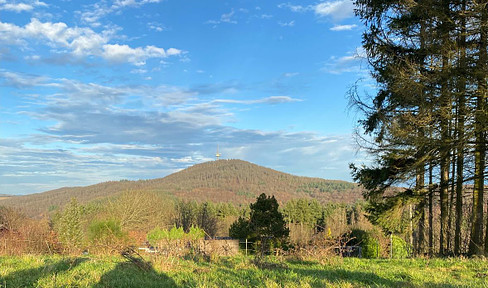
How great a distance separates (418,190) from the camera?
1295 centimetres

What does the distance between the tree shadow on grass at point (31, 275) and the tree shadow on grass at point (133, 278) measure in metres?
0.78

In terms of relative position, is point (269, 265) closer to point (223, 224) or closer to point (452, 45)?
point (452, 45)

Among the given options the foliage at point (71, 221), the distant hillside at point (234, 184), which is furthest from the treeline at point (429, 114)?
the distant hillside at point (234, 184)

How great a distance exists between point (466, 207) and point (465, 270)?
8.19 meters

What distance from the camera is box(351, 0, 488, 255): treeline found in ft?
34.3

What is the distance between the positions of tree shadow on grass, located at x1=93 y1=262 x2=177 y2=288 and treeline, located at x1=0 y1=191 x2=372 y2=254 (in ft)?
5.63

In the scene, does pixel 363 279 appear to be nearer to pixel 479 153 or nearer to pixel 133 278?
pixel 133 278

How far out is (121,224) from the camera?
3756cm

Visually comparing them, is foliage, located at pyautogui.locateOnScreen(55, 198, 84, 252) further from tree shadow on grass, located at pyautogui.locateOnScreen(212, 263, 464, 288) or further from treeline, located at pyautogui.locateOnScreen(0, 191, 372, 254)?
tree shadow on grass, located at pyautogui.locateOnScreen(212, 263, 464, 288)

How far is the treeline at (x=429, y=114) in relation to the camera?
10453 millimetres

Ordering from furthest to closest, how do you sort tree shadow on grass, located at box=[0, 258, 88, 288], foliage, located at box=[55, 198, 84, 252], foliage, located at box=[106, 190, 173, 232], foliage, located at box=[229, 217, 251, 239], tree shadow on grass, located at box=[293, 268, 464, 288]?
1. foliage, located at box=[55, 198, 84, 252]
2. foliage, located at box=[106, 190, 173, 232]
3. foliage, located at box=[229, 217, 251, 239]
4. tree shadow on grass, located at box=[293, 268, 464, 288]
5. tree shadow on grass, located at box=[0, 258, 88, 288]

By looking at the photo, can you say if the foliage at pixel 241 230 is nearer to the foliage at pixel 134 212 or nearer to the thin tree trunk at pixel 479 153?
the foliage at pixel 134 212

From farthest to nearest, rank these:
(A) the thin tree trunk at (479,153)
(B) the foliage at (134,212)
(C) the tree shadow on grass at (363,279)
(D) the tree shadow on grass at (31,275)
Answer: (B) the foliage at (134,212) < (A) the thin tree trunk at (479,153) < (C) the tree shadow on grass at (363,279) < (D) the tree shadow on grass at (31,275)

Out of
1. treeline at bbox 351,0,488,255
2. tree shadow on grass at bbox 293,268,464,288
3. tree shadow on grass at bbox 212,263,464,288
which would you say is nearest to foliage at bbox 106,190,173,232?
treeline at bbox 351,0,488,255
